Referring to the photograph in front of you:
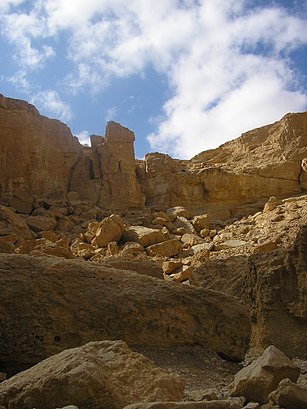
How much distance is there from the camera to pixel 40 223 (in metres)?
19.4

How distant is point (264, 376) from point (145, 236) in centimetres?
1536

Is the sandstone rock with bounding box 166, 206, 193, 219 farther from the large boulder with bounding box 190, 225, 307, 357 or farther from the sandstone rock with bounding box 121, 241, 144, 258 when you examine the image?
the large boulder with bounding box 190, 225, 307, 357

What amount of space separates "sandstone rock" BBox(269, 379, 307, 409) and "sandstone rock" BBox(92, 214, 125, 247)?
15.3 metres

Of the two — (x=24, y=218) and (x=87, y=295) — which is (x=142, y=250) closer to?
(x=24, y=218)

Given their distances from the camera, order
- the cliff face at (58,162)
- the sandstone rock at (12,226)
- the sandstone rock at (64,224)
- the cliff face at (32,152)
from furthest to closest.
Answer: the cliff face at (58,162)
the cliff face at (32,152)
the sandstone rock at (64,224)
the sandstone rock at (12,226)

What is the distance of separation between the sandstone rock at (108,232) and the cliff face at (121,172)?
5.14 meters

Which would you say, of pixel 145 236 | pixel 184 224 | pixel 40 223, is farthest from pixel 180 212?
pixel 40 223

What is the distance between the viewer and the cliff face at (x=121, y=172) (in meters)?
23.9

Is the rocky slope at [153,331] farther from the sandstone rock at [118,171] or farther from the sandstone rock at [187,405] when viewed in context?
the sandstone rock at [118,171]

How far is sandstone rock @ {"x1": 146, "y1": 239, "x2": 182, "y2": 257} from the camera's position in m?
17.4

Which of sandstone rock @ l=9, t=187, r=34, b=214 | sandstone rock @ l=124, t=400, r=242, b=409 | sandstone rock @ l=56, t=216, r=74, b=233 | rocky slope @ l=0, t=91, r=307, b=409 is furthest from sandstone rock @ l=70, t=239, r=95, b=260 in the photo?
sandstone rock @ l=124, t=400, r=242, b=409

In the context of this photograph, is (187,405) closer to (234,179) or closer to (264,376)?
(264,376)

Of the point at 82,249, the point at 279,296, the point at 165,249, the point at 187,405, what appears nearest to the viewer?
the point at 187,405

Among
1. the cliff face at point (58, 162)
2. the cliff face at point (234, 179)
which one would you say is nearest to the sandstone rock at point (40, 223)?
the cliff face at point (58, 162)
